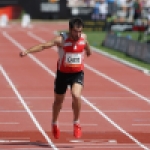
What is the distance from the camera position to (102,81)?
1923 centimetres

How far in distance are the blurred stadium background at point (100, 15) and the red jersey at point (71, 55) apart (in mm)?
17834

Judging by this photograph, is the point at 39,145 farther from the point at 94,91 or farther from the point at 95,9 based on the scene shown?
the point at 95,9

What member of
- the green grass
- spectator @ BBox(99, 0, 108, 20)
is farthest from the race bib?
spectator @ BBox(99, 0, 108, 20)

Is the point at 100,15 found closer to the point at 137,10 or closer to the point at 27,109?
the point at 137,10

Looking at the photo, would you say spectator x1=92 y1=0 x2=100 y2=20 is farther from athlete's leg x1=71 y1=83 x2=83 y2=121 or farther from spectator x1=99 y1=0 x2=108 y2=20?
athlete's leg x1=71 y1=83 x2=83 y2=121

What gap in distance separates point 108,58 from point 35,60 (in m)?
2.83

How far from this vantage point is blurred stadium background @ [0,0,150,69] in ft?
114

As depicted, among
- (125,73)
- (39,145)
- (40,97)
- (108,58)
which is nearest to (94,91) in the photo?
(40,97)

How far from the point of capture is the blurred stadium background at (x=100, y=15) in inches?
1367

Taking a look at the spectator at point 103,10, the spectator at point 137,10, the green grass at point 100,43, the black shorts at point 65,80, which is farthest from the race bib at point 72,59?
the spectator at point 103,10

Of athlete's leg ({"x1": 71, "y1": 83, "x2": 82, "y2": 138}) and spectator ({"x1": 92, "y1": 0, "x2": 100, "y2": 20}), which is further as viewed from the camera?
spectator ({"x1": 92, "y1": 0, "x2": 100, "y2": 20})

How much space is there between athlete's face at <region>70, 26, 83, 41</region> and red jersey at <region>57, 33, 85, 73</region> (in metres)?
0.08

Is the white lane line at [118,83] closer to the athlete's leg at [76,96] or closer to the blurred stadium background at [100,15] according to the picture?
the athlete's leg at [76,96]

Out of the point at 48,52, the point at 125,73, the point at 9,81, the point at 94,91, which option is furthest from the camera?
the point at 48,52
